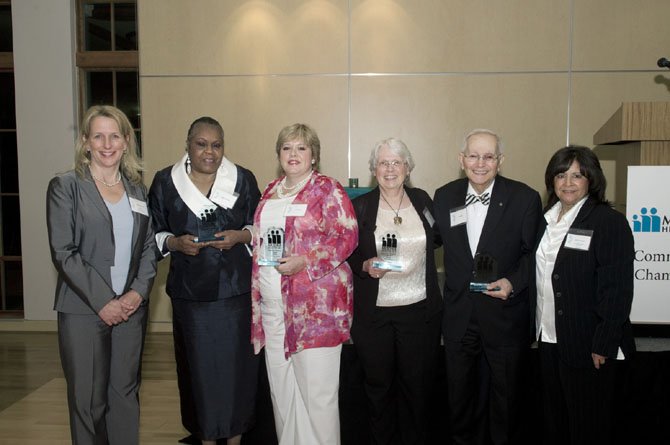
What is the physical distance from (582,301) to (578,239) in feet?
0.89

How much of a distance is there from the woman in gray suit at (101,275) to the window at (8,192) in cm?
462

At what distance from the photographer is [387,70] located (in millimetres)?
5238

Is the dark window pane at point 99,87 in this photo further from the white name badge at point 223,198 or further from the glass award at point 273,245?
the glass award at point 273,245

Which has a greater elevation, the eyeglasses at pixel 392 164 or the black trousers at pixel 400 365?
the eyeglasses at pixel 392 164

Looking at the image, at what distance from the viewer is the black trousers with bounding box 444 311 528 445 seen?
99.0 inches

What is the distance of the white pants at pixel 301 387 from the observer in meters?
2.56

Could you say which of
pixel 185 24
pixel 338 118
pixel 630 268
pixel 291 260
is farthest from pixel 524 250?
pixel 185 24

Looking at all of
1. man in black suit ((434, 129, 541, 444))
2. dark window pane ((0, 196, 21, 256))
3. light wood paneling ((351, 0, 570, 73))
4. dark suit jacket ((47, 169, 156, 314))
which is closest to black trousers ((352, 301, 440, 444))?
man in black suit ((434, 129, 541, 444))

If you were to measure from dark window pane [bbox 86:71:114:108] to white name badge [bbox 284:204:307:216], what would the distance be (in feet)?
14.4

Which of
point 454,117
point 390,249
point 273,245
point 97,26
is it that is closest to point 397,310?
point 390,249

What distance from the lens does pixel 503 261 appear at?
8.23 feet

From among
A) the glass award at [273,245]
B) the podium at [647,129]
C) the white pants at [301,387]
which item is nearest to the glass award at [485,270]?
the white pants at [301,387]

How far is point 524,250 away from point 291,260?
110 centimetres

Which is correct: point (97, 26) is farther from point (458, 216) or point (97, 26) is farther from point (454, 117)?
point (458, 216)
